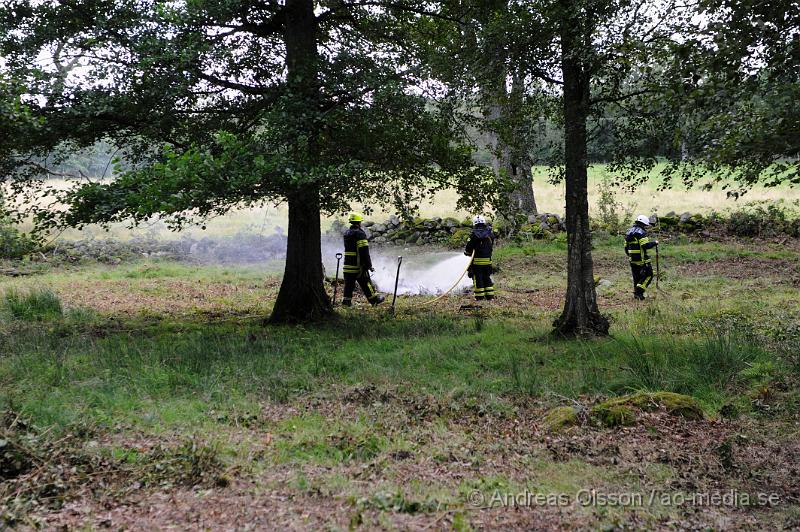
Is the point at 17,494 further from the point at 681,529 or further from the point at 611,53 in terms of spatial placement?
the point at 611,53

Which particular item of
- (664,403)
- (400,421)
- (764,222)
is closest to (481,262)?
(664,403)

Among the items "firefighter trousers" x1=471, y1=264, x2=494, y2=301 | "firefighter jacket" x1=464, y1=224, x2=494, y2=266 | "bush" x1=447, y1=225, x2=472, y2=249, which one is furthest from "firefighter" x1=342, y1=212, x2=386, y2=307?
"bush" x1=447, y1=225, x2=472, y2=249

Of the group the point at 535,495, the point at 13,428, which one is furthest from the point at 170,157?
the point at 535,495

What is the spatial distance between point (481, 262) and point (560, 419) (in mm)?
8163

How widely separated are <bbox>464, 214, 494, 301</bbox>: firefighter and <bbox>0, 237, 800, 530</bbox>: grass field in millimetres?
1560

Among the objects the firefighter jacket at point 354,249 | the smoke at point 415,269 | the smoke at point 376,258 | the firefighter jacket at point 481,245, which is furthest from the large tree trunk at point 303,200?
the smoke at point 376,258

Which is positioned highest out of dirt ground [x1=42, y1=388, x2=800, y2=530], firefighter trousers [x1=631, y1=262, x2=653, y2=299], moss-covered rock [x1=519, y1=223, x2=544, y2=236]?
moss-covered rock [x1=519, y1=223, x2=544, y2=236]

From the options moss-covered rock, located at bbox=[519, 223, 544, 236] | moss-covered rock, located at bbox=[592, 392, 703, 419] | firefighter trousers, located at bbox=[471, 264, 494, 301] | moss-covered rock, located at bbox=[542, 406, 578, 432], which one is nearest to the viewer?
moss-covered rock, located at bbox=[542, 406, 578, 432]

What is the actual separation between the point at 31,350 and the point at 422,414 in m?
6.02

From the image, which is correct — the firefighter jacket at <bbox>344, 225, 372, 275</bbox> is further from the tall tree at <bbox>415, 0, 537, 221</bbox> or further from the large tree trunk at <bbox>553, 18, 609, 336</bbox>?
the large tree trunk at <bbox>553, 18, 609, 336</bbox>

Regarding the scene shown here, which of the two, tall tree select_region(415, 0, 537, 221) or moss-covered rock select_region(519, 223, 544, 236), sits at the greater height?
tall tree select_region(415, 0, 537, 221)

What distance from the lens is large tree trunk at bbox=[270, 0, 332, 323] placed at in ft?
32.4

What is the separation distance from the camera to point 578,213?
9.50 m

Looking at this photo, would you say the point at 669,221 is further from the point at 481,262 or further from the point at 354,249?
the point at 354,249
